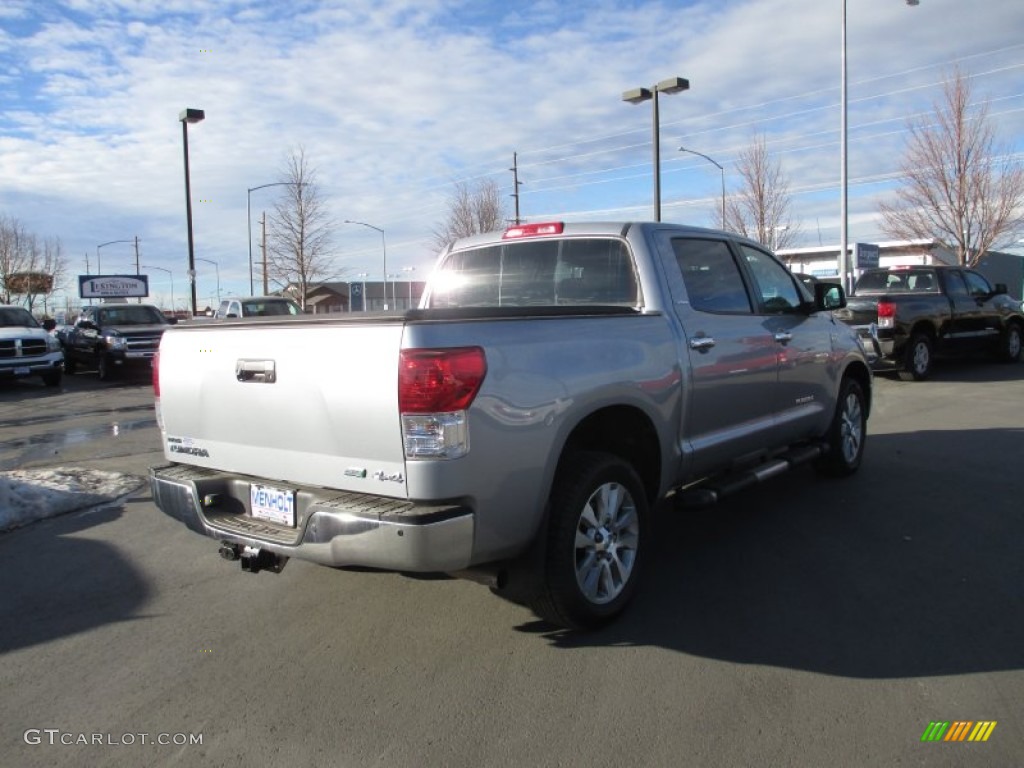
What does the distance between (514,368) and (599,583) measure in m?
1.24

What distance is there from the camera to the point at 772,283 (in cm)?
581

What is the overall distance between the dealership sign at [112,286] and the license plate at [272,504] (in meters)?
37.5

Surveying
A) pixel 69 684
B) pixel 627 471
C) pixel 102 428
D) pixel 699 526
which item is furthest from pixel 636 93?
pixel 69 684

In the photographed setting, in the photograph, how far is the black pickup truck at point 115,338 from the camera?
17188 millimetres

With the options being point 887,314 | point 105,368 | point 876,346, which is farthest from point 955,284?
point 105,368

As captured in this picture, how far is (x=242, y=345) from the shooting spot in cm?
367

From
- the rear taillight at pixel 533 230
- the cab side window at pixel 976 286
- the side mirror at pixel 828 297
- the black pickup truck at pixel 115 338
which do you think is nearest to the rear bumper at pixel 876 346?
the cab side window at pixel 976 286

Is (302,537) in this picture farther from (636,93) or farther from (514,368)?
(636,93)

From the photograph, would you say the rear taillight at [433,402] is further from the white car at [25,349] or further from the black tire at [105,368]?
the black tire at [105,368]

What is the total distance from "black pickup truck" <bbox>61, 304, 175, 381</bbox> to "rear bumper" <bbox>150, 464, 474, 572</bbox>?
544 inches

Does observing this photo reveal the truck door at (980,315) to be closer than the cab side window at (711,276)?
No

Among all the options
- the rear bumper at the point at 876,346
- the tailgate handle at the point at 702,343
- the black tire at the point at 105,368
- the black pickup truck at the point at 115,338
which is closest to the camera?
the tailgate handle at the point at 702,343

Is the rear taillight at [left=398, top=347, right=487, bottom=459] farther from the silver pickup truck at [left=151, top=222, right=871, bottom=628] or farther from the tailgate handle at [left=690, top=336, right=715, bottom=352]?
the tailgate handle at [left=690, top=336, right=715, bottom=352]

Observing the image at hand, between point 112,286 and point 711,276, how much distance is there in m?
38.0
